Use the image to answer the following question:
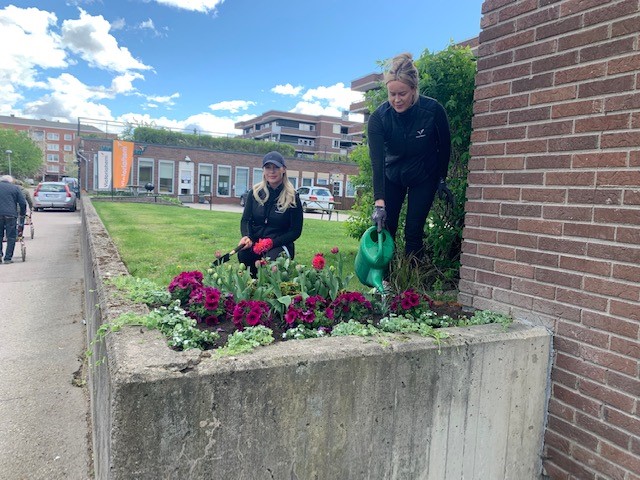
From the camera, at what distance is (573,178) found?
2506mm

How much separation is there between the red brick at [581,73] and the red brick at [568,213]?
64cm

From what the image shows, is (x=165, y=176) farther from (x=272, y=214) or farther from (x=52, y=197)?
(x=272, y=214)

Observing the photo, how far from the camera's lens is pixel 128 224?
13695 millimetres

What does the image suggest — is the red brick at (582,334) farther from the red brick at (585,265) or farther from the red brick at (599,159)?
the red brick at (599,159)

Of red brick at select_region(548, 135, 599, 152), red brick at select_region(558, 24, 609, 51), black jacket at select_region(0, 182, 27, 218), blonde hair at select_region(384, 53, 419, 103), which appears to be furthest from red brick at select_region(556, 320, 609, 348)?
black jacket at select_region(0, 182, 27, 218)

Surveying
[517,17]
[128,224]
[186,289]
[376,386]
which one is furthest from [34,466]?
[128,224]

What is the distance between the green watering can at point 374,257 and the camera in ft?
11.0

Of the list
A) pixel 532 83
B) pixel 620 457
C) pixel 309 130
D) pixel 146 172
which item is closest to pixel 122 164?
pixel 146 172

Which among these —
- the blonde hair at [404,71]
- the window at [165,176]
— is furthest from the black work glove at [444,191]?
the window at [165,176]

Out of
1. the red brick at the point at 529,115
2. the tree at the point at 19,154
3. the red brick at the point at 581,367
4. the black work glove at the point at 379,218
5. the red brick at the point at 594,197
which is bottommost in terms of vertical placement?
the red brick at the point at 581,367

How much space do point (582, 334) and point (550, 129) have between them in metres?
1.06

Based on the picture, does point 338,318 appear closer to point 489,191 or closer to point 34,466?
point 489,191

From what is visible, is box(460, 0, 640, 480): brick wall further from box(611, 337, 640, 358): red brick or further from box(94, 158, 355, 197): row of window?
box(94, 158, 355, 197): row of window

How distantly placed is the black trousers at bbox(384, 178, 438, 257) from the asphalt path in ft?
8.74
